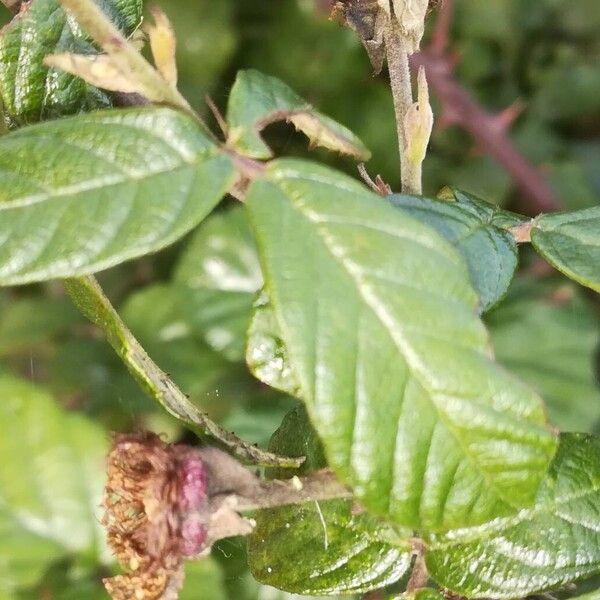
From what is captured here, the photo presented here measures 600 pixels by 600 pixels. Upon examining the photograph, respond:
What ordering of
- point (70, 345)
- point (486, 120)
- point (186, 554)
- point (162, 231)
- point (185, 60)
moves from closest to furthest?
point (162, 231)
point (186, 554)
point (486, 120)
point (70, 345)
point (185, 60)

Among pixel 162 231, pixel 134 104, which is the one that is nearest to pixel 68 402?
A: pixel 134 104

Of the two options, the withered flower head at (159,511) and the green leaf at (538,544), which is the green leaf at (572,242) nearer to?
the green leaf at (538,544)

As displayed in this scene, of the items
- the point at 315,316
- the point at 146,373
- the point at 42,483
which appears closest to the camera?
the point at 315,316

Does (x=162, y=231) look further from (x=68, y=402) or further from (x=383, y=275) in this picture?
(x=68, y=402)

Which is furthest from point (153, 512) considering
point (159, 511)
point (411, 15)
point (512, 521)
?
point (411, 15)

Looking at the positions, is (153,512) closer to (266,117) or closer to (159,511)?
(159,511)

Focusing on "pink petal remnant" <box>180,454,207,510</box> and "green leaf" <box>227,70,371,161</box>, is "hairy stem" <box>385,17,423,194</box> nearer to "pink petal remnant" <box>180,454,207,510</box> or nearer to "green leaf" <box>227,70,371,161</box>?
"green leaf" <box>227,70,371,161</box>

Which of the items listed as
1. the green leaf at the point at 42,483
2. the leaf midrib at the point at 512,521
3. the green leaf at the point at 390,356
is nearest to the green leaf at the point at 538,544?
the leaf midrib at the point at 512,521
